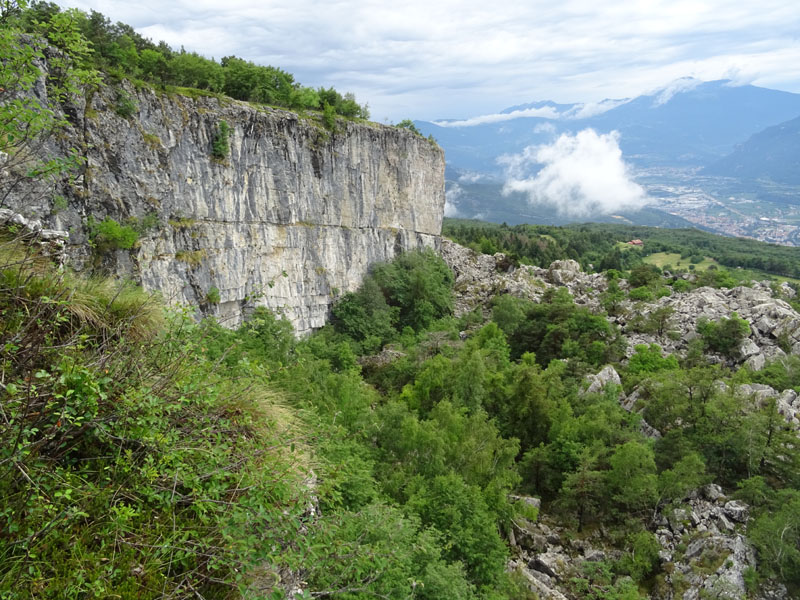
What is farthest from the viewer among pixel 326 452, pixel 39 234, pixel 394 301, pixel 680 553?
pixel 394 301

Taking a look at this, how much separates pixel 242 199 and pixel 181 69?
312 inches

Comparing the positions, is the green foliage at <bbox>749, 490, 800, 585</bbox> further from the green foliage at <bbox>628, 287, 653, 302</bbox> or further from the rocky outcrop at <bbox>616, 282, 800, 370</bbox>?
the green foliage at <bbox>628, 287, 653, 302</bbox>

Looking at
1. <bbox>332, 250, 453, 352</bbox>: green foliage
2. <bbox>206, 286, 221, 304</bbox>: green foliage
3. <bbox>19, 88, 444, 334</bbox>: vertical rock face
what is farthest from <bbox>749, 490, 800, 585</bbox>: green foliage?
<bbox>206, 286, 221, 304</bbox>: green foliage

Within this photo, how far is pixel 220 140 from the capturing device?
27797 mm

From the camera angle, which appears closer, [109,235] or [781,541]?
[781,541]

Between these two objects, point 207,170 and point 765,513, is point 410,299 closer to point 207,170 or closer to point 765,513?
point 207,170

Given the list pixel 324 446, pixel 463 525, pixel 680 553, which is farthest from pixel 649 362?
pixel 324 446

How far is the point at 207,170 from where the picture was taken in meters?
27.5

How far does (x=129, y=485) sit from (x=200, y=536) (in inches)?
28.6

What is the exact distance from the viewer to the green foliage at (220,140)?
27711 mm

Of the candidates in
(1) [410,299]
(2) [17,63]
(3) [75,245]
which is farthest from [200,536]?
(1) [410,299]

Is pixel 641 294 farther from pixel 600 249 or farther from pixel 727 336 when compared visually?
pixel 600 249

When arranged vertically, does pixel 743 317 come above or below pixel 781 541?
above

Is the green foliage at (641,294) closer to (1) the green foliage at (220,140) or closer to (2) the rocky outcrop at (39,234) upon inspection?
(1) the green foliage at (220,140)
